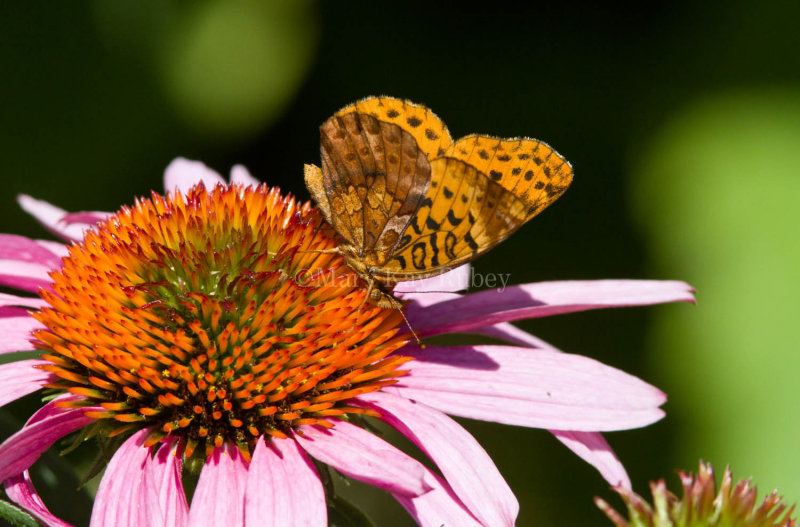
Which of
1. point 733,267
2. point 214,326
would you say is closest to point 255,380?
point 214,326

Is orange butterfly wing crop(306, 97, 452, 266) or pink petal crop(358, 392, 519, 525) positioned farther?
orange butterfly wing crop(306, 97, 452, 266)

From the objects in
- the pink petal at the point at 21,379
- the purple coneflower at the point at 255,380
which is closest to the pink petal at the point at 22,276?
the purple coneflower at the point at 255,380

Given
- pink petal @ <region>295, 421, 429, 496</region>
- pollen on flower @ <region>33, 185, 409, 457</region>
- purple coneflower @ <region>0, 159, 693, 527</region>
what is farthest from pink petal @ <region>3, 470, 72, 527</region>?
pink petal @ <region>295, 421, 429, 496</region>

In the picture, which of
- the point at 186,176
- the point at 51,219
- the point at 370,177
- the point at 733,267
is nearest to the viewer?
the point at 370,177

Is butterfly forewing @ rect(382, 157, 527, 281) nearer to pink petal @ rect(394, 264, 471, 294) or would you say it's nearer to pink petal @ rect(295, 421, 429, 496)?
pink petal @ rect(394, 264, 471, 294)

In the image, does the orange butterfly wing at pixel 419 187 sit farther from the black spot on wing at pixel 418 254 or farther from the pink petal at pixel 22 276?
the pink petal at pixel 22 276

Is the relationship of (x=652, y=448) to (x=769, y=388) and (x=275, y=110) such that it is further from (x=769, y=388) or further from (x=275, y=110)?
(x=275, y=110)

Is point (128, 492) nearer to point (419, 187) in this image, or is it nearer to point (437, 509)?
point (437, 509)

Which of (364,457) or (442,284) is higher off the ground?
(442,284)
